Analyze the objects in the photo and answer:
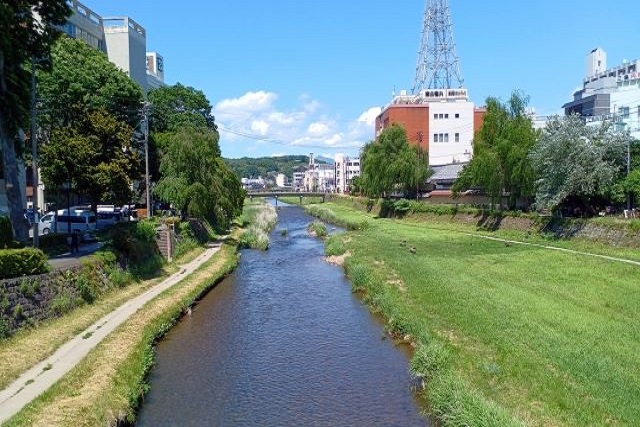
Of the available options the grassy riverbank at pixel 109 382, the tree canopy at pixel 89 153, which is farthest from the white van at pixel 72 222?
the grassy riverbank at pixel 109 382

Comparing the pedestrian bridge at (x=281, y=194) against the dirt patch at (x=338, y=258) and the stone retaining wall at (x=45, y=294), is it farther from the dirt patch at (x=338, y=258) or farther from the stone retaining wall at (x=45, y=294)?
the stone retaining wall at (x=45, y=294)

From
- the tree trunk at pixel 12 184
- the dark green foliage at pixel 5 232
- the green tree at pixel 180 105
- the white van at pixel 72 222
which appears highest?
the green tree at pixel 180 105

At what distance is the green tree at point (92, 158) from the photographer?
32.9m

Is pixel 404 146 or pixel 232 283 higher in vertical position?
pixel 404 146

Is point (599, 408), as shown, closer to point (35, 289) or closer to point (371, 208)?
point (35, 289)

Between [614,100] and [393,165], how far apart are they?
108ft

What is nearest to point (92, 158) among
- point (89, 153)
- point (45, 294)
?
point (89, 153)

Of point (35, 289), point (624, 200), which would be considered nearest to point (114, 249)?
point (35, 289)

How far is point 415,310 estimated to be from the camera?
24.4m

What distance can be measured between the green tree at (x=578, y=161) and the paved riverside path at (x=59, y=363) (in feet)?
100

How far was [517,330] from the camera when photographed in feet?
64.6

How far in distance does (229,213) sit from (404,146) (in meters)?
36.2

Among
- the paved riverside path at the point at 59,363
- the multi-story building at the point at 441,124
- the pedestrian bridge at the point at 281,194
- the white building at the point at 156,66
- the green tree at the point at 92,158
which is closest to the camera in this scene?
the paved riverside path at the point at 59,363

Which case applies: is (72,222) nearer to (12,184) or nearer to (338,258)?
(12,184)
